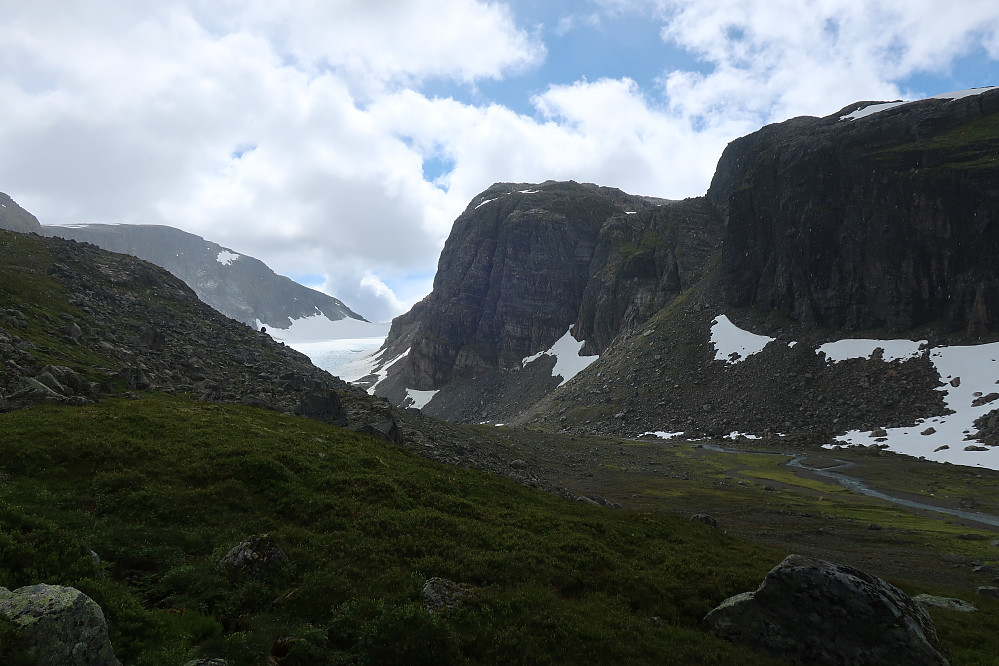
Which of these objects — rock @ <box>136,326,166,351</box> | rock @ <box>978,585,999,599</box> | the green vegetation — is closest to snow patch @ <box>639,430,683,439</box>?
rock @ <box>978,585,999,599</box>

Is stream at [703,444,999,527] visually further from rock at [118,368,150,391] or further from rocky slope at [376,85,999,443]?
rock at [118,368,150,391]

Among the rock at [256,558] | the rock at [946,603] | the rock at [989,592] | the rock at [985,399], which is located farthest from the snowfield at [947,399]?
the rock at [256,558]

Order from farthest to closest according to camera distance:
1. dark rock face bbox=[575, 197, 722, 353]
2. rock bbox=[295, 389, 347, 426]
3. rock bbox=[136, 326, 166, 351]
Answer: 1. dark rock face bbox=[575, 197, 722, 353]
2. rock bbox=[136, 326, 166, 351]
3. rock bbox=[295, 389, 347, 426]

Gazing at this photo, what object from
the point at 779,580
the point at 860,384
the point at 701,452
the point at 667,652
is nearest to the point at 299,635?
the point at 667,652

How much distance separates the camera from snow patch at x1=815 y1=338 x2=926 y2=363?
10200 centimetres

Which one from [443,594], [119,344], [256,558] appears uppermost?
[119,344]

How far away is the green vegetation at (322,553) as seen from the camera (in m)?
12.6

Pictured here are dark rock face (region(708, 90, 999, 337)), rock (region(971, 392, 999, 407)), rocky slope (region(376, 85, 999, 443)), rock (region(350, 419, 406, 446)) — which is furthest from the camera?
dark rock face (region(708, 90, 999, 337))

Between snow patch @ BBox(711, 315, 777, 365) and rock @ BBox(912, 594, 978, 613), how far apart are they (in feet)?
349

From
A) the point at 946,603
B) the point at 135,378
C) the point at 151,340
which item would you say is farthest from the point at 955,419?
the point at 151,340

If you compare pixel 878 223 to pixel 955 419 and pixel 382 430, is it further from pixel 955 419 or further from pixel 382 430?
pixel 382 430

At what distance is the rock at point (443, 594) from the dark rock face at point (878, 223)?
420 feet

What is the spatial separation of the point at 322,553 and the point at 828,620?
16674mm

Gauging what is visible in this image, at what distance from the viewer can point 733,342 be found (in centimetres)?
12912
